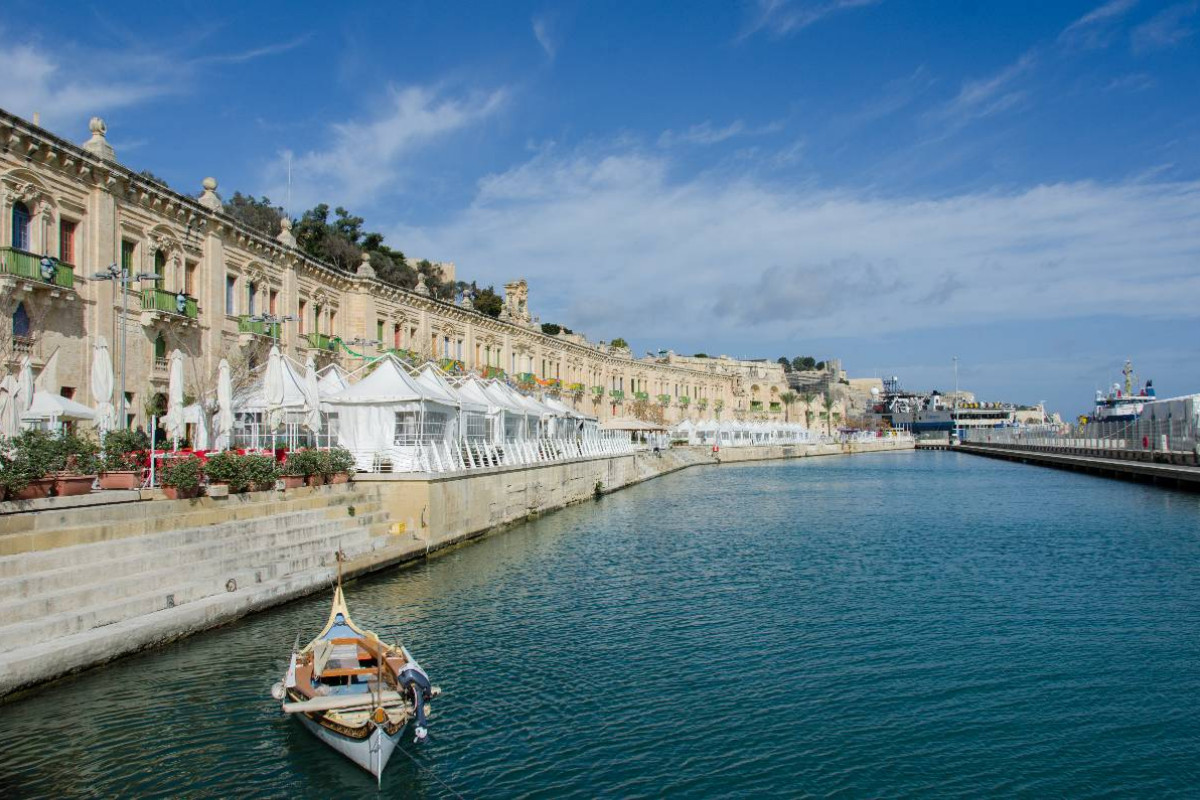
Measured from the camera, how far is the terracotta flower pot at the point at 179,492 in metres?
17.1

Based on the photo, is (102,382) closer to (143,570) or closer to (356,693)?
(143,570)

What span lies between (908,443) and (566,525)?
117762 mm

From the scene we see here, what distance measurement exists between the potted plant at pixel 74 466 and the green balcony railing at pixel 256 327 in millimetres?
15692

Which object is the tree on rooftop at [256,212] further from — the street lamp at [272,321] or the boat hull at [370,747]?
the boat hull at [370,747]

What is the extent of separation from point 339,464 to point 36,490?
909 centimetres

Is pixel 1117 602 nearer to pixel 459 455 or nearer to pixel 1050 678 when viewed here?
pixel 1050 678

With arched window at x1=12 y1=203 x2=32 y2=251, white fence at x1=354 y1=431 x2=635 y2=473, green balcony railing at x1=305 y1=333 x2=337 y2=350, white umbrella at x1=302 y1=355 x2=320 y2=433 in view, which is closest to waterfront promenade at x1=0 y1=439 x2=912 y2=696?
white fence at x1=354 y1=431 x2=635 y2=473

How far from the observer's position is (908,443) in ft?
458

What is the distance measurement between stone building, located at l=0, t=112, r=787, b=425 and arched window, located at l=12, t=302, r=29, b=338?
0.03m

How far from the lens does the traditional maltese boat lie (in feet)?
32.8

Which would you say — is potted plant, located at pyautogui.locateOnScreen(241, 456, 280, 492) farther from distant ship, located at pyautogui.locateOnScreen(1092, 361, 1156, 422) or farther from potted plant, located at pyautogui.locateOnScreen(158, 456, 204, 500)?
distant ship, located at pyautogui.locateOnScreen(1092, 361, 1156, 422)

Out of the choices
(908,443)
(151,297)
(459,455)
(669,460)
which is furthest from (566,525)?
(908,443)

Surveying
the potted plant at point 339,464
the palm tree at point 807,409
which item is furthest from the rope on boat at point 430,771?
the palm tree at point 807,409

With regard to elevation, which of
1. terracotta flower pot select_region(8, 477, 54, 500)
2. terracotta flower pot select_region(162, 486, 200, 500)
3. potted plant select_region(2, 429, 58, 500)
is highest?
potted plant select_region(2, 429, 58, 500)
